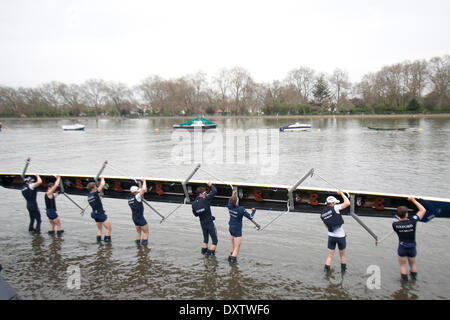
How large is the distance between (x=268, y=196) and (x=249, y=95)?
118769mm

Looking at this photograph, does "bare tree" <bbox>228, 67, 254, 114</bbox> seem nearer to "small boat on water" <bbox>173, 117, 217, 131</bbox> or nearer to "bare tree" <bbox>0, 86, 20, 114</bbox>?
"small boat on water" <bbox>173, 117, 217, 131</bbox>

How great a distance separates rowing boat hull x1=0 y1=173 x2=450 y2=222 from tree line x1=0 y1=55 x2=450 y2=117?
9225 cm

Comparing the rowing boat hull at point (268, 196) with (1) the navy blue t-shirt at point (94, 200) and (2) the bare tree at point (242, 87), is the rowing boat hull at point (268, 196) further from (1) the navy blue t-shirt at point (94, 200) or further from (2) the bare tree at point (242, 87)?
(2) the bare tree at point (242, 87)

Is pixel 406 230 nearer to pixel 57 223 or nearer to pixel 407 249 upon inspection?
pixel 407 249

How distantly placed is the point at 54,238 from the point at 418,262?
9756mm

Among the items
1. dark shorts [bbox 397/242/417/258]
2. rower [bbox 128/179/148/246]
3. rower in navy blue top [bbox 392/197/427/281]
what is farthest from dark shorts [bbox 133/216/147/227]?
dark shorts [bbox 397/242/417/258]

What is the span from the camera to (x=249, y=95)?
407 ft

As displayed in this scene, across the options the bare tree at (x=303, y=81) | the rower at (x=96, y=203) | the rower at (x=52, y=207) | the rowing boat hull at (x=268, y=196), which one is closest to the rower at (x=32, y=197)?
the rower at (x=52, y=207)

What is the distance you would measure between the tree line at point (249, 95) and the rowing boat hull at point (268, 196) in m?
92.2

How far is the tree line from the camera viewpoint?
305 ft

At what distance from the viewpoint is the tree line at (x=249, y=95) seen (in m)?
92.9

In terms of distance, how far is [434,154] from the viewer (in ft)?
77.6
